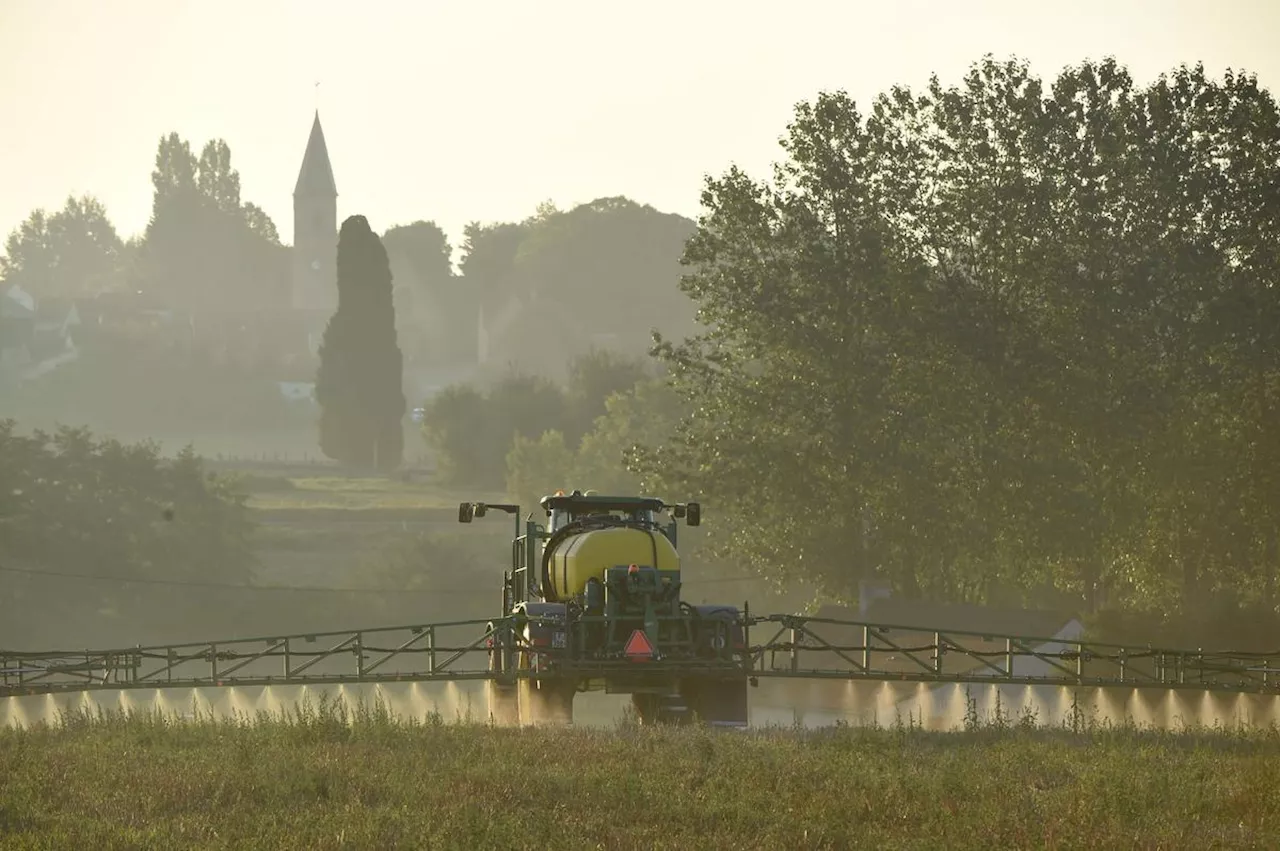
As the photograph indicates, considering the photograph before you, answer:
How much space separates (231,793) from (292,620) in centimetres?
7068

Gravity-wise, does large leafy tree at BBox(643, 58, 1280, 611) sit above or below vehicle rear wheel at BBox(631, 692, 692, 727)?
above

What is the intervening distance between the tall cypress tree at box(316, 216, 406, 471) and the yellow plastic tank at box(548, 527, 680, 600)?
90.6m

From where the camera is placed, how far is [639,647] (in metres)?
30.7

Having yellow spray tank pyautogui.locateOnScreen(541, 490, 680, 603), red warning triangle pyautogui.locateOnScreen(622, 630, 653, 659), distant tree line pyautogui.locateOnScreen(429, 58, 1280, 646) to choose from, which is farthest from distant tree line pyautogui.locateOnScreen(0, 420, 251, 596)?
red warning triangle pyautogui.locateOnScreen(622, 630, 653, 659)

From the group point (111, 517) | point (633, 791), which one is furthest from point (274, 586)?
point (633, 791)

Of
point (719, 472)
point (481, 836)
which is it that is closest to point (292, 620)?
point (719, 472)

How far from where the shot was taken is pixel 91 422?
181000 millimetres

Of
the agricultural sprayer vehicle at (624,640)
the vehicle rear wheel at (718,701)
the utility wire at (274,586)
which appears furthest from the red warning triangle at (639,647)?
the utility wire at (274,586)

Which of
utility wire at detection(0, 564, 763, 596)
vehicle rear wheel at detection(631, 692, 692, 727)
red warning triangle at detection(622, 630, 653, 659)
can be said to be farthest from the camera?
utility wire at detection(0, 564, 763, 596)

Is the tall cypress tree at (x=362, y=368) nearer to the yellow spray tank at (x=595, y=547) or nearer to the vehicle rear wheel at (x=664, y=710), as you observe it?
the yellow spray tank at (x=595, y=547)

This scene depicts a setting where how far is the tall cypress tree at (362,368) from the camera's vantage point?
122875mm

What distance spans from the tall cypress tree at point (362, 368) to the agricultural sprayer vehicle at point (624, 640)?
90.7 m

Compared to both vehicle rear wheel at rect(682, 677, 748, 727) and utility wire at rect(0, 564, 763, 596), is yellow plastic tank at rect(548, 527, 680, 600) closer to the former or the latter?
vehicle rear wheel at rect(682, 677, 748, 727)

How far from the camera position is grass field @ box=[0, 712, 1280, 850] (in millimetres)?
17984
